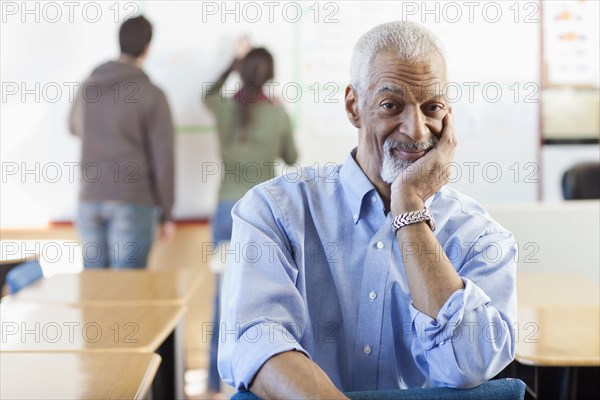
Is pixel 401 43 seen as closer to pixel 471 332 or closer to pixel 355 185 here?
pixel 355 185

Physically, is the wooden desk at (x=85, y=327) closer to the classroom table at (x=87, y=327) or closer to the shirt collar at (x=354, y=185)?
the classroom table at (x=87, y=327)

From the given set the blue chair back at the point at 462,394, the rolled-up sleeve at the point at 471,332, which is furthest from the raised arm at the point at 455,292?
the blue chair back at the point at 462,394

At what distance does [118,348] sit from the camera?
1.80m

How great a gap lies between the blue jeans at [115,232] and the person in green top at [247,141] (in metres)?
0.37

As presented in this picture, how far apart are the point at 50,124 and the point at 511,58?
272 centimetres

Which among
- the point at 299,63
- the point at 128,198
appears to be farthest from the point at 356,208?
the point at 299,63

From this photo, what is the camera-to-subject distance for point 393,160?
1597 mm

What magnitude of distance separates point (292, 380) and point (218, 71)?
298cm

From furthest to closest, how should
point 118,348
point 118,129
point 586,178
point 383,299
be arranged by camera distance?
point 586,178 → point 118,129 → point 118,348 → point 383,299

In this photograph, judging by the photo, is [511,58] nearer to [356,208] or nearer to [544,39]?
[544,39]

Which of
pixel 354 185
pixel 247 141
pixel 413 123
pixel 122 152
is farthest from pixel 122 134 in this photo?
pixel 413 123

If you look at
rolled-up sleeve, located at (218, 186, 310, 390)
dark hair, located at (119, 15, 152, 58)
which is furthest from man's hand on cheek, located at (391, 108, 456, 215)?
dark hair, located at (119, 15, 152, 58)

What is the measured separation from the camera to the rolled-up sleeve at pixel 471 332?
54.8 inches

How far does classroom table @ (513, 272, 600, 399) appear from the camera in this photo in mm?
1754
